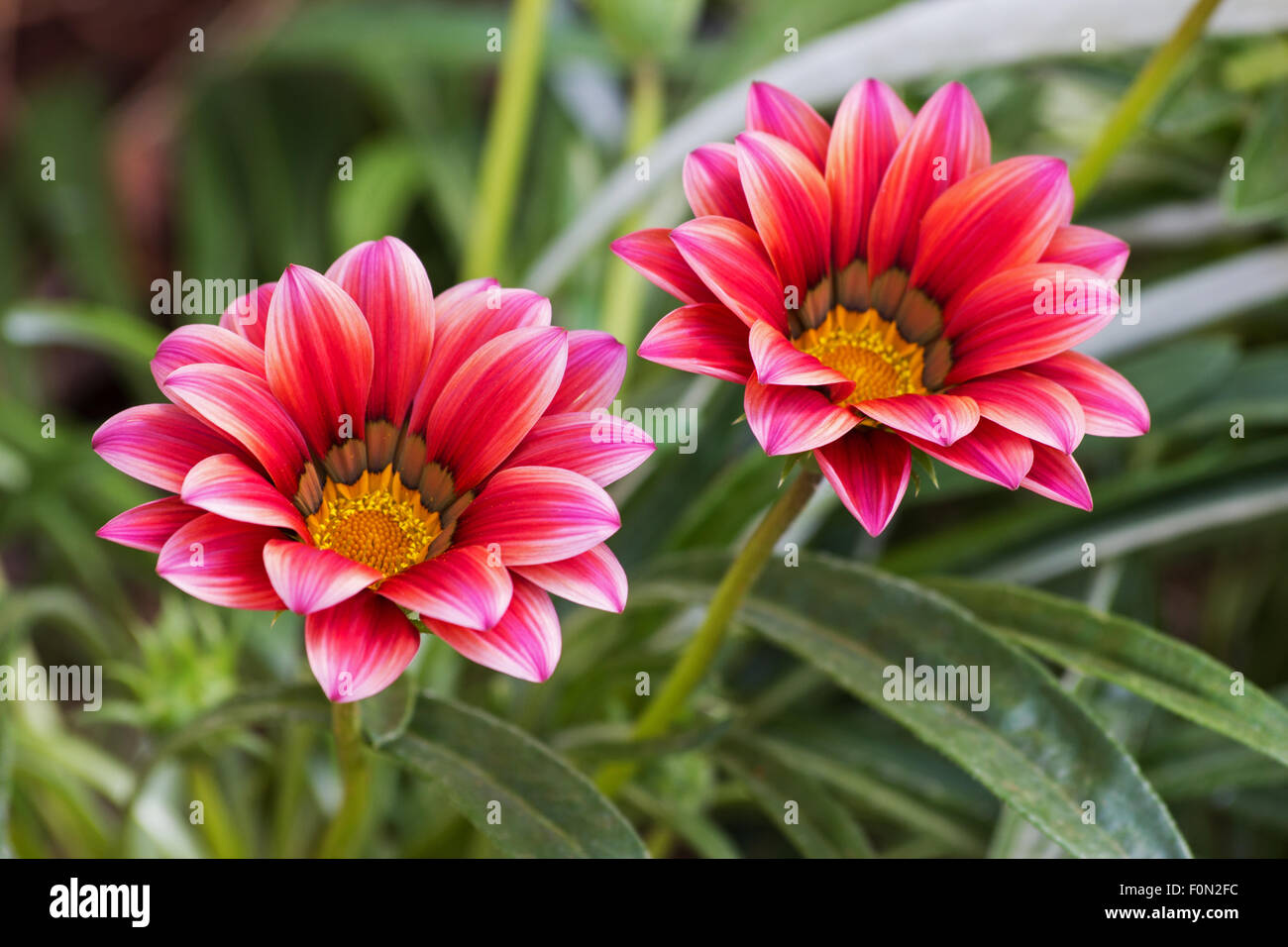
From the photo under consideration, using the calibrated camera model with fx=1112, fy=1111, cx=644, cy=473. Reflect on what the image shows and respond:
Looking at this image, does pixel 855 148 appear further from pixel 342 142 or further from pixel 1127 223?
pixel 342 142

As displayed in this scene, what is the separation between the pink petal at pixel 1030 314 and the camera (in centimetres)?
49

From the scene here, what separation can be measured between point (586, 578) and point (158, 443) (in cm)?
19

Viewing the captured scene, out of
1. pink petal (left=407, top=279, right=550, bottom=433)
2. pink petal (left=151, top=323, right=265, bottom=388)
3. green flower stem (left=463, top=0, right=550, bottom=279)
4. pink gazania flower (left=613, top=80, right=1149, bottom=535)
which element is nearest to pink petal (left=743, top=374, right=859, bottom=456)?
pink gazania flower (left=613, top=80, right=1149, bottom=535)

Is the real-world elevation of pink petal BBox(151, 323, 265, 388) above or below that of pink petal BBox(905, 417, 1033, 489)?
above

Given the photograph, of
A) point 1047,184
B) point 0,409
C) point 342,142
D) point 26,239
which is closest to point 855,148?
point 1047,184

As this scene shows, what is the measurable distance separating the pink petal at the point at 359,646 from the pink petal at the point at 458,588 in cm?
1

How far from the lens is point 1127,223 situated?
109 centimetres

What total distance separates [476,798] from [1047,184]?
0.41m

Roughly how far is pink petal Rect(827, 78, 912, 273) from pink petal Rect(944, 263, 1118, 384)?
74 mm

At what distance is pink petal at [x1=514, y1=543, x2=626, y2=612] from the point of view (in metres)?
A: 0.45

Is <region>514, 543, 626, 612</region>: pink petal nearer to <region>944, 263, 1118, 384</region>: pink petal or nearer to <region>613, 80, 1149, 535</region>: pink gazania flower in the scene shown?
<region>613, 80, 1149, 535</region>: pink gazania flower

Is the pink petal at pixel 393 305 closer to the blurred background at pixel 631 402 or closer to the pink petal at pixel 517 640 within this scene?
the pink petal at pixel 517 640

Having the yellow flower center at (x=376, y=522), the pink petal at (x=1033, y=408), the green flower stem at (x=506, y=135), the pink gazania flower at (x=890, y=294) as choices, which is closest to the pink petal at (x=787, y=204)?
the pink gazania flower at (x=890, y=294)
